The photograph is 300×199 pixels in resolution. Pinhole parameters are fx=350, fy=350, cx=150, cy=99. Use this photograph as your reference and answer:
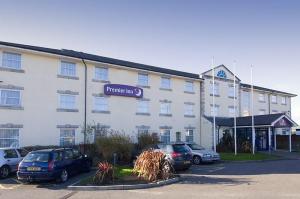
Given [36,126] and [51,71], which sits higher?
[51,71]

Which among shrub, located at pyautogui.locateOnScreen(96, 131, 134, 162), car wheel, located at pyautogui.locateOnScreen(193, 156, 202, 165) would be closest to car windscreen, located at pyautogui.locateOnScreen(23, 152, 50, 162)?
shrub, located at pyautogui.locateOnScreen(96, 131, 134, 162)

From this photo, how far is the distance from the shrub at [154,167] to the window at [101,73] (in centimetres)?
1411

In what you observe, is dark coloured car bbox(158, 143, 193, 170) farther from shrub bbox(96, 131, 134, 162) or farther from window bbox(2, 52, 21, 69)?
window bbox(2, 52, 21, 69)

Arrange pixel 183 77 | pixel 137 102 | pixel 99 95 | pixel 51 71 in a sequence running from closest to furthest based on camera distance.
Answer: pixel 51 71 < pixel 99 95 < pixel 137 102 < pixel 183 77

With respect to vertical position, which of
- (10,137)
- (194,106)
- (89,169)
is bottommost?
(89,169)

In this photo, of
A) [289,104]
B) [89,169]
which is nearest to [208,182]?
[89,169]

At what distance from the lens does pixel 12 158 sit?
58.8 ft

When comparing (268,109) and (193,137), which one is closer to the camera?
(193,137)

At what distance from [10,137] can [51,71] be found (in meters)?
5.64

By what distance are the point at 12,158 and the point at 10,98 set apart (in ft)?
23.1

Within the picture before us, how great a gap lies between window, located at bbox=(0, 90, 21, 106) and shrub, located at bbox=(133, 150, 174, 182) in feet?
40.0

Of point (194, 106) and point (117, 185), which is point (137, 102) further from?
point (117, 185)

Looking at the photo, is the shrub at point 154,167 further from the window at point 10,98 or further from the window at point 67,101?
the window at point 67,101

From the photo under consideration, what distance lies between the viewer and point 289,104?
50.2 m
